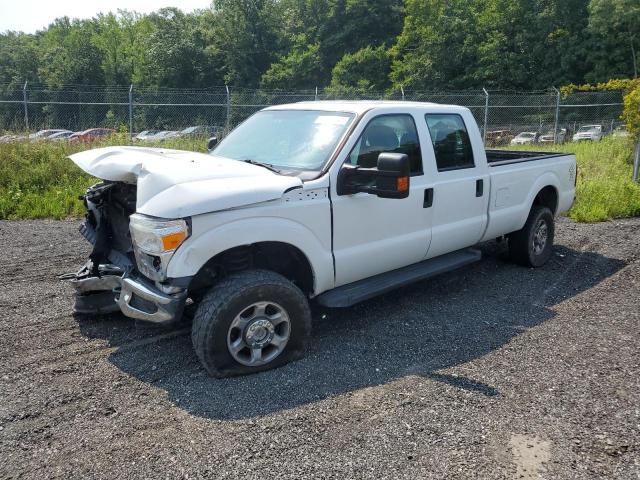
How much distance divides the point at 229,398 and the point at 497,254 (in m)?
4.71

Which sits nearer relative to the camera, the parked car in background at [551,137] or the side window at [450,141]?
the side window at [450,141]

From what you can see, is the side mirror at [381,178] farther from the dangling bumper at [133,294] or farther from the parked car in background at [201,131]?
the parked car in background at [201,131]

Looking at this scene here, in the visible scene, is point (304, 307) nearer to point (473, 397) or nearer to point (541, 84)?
point (473, 397)

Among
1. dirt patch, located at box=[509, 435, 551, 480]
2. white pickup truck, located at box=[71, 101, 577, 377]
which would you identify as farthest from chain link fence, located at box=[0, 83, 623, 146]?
dirt patch, located at box=[509, 435, 551, 480]

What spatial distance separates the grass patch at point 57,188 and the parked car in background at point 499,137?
9410 mm

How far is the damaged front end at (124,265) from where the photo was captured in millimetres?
3680

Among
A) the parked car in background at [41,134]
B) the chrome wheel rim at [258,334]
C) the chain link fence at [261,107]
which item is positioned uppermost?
the chain link fence at [261,107]

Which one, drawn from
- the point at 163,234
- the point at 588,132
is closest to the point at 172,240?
the point at 163,234

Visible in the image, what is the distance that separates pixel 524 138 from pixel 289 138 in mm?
19913

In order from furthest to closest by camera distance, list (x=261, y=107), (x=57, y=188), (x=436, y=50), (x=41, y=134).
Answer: (x=436, y=50), (x=261, y=107), (x=41, y=134), (x=57, y=188)

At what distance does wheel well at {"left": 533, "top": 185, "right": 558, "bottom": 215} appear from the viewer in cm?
686

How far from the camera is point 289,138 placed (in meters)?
4.79

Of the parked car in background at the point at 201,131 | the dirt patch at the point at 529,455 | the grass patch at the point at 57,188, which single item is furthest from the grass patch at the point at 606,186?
the parked car in background at the point at 201,131

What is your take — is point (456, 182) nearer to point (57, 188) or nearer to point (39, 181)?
point (57, 188)
